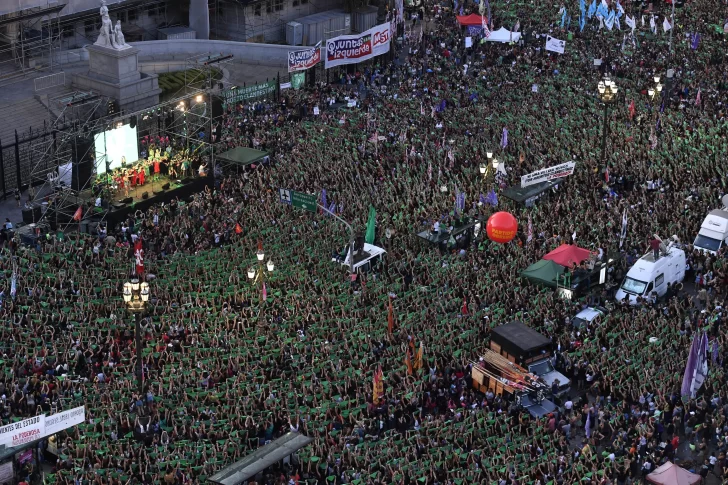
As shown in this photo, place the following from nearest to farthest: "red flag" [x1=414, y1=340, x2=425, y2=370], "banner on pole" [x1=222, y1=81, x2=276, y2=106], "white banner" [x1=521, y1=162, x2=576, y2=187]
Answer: "red flag" [x1=414, y1=340, x2=425, y2=370]
"white banner" [x1=521, y1=162, x2=576, y2=187]
"banner on pole" [x1=222, y1=81, x2=276, y2=106]

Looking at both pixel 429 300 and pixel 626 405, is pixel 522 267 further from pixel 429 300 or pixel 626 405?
pixel 626 405

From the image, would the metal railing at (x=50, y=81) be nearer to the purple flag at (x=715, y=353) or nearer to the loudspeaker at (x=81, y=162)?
the loudspeaker at (x=81, y=162)

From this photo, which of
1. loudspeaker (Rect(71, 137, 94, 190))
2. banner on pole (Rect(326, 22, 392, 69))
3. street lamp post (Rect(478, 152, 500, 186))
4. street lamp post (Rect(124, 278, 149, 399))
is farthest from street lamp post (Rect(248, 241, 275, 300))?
banner on pole (Rect(326, 22, 392, 69))

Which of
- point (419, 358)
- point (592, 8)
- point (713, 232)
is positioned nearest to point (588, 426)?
point (419, 358)

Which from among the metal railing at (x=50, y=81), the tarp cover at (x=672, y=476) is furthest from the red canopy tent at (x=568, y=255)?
the metal railing at (x=50, y=81)

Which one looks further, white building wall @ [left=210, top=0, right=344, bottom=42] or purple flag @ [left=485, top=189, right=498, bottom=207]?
white building wall @ [left=210, top=0, right=344, bottom=42]

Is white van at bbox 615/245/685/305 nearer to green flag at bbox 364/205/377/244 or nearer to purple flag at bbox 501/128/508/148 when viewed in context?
green flag at bbox 364/205/377/244
